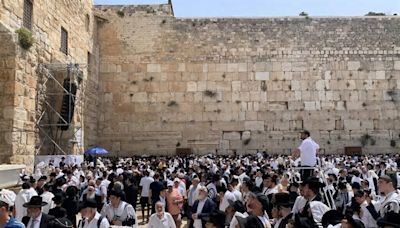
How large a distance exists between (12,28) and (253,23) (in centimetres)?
1157

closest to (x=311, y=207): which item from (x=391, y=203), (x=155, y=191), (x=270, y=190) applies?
(x=391, y=203)

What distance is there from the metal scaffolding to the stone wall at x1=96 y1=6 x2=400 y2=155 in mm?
4656

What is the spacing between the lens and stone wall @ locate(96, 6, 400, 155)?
2005 cm

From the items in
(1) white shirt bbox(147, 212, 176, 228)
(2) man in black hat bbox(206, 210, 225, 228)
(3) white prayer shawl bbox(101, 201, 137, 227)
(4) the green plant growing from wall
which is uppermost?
(4) the green plant growing from wall

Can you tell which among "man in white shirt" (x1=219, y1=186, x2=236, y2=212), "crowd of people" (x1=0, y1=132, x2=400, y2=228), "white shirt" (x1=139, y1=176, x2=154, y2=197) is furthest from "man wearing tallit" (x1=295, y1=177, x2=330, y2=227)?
"white shirt" (x1=139, y1=176, x2=154, y2=197)

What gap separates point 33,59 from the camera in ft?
43.1

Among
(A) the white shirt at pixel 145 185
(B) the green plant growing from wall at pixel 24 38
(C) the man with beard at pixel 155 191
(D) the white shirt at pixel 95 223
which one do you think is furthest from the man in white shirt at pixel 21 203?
(B) the green plant growing from wall at pixel 24 38

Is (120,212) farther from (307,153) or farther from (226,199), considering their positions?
(307,153)

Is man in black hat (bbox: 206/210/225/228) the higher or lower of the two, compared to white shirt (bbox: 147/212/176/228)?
higher

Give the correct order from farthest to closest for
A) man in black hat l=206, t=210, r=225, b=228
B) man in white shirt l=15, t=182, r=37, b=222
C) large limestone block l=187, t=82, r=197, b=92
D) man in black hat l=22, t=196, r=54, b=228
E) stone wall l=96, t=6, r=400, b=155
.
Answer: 1. large limestone block l=187, t=82, r=197, b=92
2. stone wall l=96, t=6, r=400, b=155
3. man in white shirt l=15, t=182, r=37, b=222
4. man in black hat l=22, t=196, r=54, b=228
5. man in black hat l=206, t=210, r=225, b=228

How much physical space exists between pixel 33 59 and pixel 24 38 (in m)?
1.06

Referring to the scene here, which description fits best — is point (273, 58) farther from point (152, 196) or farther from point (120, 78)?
point (152, 196)

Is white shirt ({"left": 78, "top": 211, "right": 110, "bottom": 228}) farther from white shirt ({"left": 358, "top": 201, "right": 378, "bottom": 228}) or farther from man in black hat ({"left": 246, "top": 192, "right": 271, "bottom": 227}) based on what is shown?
white shirt ({"left": 358, "top": 201, "right": 378, "bottom": 228})

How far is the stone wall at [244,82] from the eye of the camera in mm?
20047
